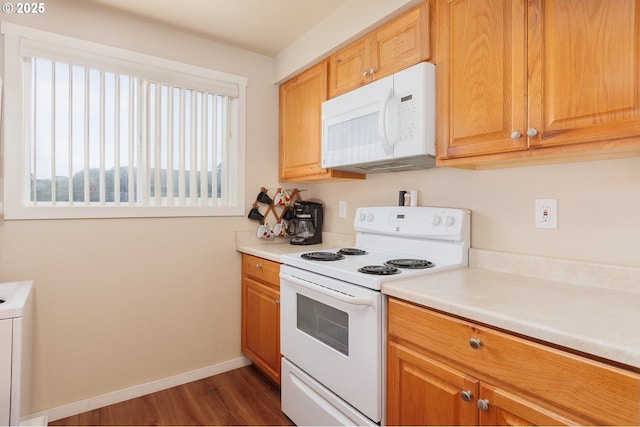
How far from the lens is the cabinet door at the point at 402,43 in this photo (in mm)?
1633

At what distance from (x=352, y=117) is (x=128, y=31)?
1.48 m

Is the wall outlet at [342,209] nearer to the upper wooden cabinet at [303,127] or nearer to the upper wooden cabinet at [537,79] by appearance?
the upper wooden cabinet at [303,127]

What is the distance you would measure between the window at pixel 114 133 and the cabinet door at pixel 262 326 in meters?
0.61

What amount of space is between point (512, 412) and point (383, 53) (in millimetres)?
1625

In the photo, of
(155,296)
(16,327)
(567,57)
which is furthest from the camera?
(155,296)

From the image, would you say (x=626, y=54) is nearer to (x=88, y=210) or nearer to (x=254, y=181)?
(x=254, y=181)

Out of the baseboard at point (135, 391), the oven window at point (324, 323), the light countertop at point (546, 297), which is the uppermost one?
the light countertop at point (546, 297)

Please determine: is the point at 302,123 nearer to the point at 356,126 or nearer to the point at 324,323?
the point at 356,126

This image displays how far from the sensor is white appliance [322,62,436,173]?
160 cm

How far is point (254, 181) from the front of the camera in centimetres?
267

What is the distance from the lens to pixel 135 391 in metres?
2.21

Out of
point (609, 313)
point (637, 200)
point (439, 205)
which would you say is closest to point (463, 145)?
point (439, 205)

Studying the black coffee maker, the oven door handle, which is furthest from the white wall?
the oven door handle

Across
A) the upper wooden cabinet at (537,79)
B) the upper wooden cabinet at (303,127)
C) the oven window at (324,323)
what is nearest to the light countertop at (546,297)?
the oven window at (324,323)
